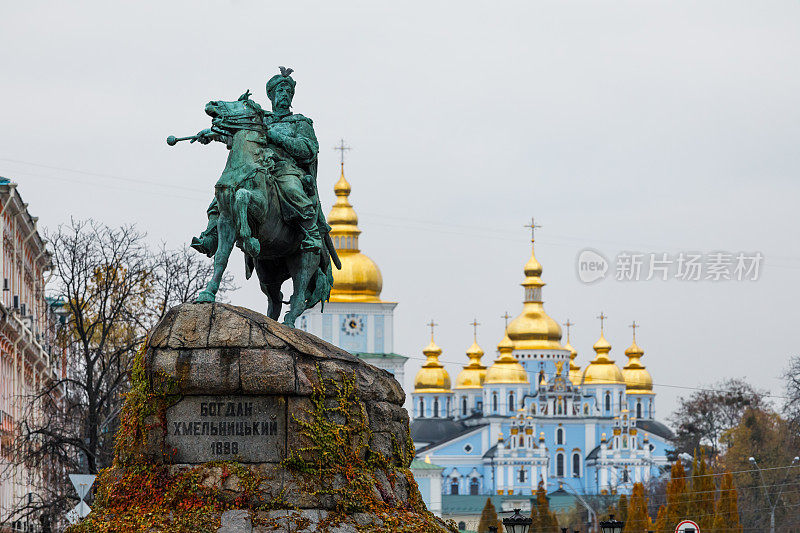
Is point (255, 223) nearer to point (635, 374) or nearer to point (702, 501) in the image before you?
point (702, 501)

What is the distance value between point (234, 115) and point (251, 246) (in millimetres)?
1332

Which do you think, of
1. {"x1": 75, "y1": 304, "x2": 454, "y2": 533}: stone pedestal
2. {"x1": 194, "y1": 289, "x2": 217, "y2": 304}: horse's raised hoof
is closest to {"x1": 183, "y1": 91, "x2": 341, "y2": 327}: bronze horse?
{"x1": 194, "y1": 289, "x2": 217, "y2": 304}: horse's raised hoof

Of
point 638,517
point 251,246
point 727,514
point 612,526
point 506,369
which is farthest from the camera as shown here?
point 506,369

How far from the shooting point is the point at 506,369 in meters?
150

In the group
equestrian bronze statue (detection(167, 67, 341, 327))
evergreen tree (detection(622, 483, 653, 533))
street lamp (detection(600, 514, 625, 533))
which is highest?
equestrian bronze statue (detection(167, 67, 341, 327))

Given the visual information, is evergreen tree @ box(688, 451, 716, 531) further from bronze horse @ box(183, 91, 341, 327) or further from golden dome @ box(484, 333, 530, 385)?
golden dome @ box(484, 333, 530, 385)

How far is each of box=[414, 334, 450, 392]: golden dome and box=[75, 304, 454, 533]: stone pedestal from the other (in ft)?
458

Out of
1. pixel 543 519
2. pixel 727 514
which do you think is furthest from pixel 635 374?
pixel 727 514

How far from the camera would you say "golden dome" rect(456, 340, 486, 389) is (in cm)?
15838

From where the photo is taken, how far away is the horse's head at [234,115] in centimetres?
1725

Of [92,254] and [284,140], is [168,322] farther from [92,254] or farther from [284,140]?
[92,254]

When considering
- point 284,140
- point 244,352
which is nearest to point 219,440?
point 244,352

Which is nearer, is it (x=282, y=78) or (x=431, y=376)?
(x=282, y=78)

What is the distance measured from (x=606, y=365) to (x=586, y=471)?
978cm
